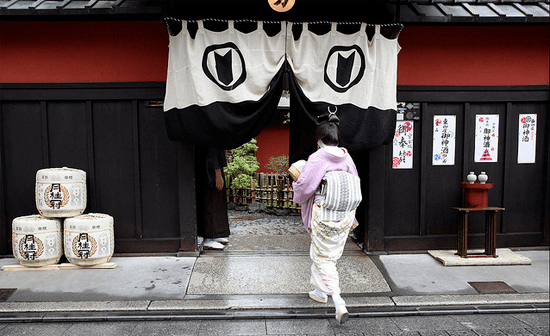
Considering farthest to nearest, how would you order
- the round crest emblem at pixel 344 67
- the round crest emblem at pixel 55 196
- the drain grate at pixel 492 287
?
the round crest emblem at pixel 55 196 < the round crest emblem at pixel 344 67 < the drain grate at pixel 492 287

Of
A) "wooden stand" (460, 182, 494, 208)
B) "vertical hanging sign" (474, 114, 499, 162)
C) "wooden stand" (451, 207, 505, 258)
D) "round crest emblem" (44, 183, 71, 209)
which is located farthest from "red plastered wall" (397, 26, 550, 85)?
"round crest emblem" (44, 183, 71, 209)

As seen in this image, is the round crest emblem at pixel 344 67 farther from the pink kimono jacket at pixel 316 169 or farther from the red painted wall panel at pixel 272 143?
the red painted wall panel at pixel 272 143

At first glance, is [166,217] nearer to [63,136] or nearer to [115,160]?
[115,160]

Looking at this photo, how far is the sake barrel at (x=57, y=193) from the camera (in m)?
5.39

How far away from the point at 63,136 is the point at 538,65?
922 centimetres

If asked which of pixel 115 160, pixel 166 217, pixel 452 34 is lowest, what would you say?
pixel 166 217

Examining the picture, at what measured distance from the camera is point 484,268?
5539mm

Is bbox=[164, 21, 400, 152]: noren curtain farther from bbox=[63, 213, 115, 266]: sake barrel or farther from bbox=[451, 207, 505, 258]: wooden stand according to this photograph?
bbox=[451, 207, 505, 258]: wooden stand

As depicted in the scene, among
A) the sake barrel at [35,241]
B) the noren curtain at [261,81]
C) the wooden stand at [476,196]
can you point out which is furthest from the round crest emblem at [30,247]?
the wooden stand at [476,196]

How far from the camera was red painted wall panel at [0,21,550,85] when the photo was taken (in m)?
5.85

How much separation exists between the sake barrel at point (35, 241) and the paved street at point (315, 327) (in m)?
1.52

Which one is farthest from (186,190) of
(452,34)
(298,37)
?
(452,34)

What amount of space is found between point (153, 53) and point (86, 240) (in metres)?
3.49

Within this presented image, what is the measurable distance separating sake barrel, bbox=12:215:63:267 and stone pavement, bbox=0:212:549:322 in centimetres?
22
